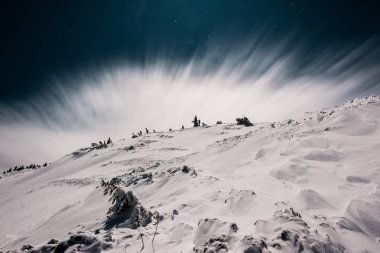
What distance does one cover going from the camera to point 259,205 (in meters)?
5.95

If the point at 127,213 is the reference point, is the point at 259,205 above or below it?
below

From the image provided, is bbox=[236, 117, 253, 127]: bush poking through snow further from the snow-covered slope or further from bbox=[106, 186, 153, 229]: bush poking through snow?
bbox=[106, 186, 153, 229]: bush poking through snow

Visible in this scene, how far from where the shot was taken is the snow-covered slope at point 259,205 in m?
Result: 4.54

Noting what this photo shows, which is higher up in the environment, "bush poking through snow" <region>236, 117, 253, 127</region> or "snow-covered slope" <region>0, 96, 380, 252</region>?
"bush poking through snow" <region>236, 117, 253, 127</region>

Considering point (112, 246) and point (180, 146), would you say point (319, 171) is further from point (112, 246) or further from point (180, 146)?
point (180, 146)

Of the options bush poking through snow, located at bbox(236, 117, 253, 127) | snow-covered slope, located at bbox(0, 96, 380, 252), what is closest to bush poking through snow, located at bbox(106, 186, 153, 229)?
snow-covered slope, located at bbox(0, 96, 380, 252)

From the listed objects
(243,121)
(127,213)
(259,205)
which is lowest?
(259,205)

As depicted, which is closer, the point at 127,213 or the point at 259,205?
the point at 259,205

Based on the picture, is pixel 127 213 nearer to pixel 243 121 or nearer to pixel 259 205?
pixel 259 205

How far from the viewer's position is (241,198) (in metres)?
6.28

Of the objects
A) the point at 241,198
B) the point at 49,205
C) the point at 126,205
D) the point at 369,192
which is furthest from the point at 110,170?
the point at 369,192

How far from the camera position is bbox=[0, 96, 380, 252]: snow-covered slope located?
14.9ft

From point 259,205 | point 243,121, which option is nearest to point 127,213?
point 259,205

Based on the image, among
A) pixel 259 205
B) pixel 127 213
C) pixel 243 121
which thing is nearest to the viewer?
pixel 259 205
